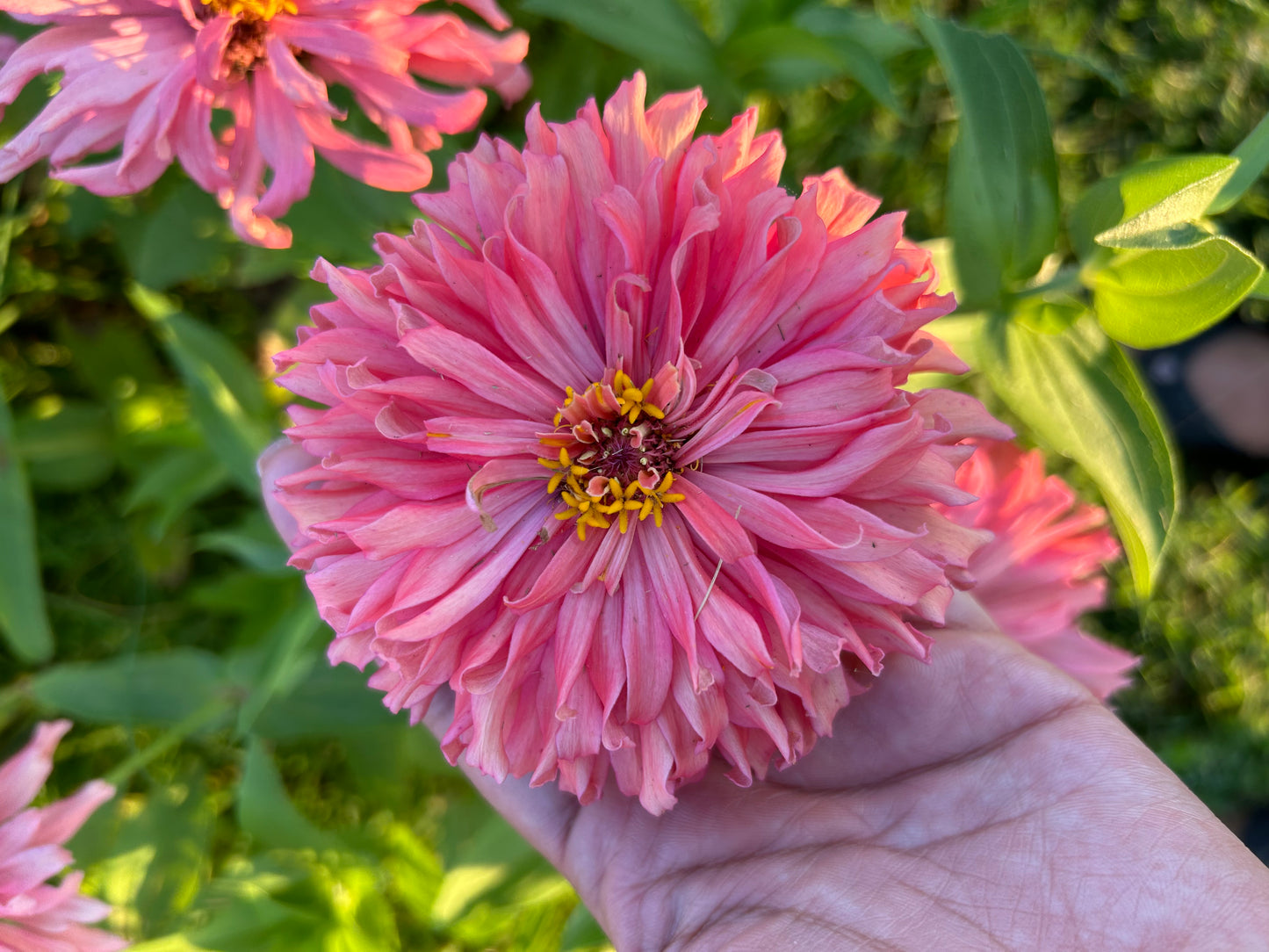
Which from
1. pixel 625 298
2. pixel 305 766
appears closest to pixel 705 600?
pixel 625 298

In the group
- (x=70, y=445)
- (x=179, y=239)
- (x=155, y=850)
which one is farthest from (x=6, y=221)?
(x=155, y=850)

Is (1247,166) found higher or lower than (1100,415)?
higher

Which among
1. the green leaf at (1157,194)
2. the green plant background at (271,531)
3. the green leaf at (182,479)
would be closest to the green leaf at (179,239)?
the green plant background at (271,531)

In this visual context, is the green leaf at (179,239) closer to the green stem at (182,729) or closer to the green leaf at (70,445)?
the green leaf at (70,445)

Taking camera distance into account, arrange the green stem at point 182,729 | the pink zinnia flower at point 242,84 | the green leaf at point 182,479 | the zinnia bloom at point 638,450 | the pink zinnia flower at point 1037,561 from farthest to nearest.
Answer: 1. the green leaf at point 182,479
2. the green stem at point 182,729
3. the pink zinnia flower at point 1037,561
4. the pink zinnia flower at point 242,84
5. the zinnia bloom at point 638,450

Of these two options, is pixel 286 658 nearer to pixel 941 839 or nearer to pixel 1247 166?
pixel 941 839

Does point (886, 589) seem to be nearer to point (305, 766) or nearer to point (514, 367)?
point (514, 367)

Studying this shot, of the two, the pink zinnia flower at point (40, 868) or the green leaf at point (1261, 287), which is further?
the pink zinnia flower at point (40, 868)
